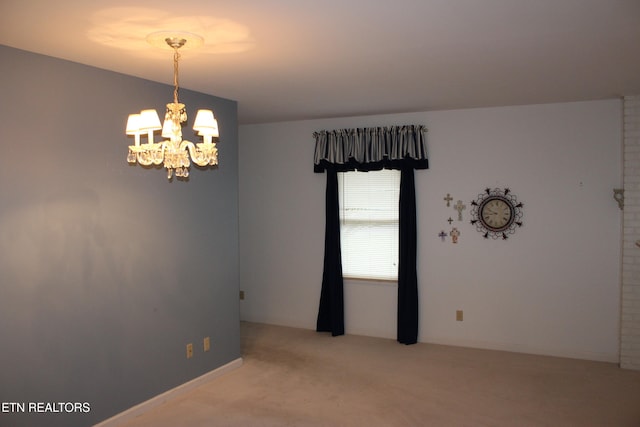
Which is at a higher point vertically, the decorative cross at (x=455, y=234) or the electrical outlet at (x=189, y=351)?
the decorative cross at (x=455, y=234)

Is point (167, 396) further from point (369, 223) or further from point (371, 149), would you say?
point (371, 149)

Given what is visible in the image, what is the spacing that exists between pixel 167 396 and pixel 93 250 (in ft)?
4.55

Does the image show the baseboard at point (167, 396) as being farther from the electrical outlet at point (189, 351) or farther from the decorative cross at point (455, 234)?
the decorative cross at point (455, 234)

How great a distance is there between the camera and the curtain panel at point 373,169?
5480 millimetres

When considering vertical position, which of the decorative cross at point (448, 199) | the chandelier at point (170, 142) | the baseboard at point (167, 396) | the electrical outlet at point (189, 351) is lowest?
the baseboard at point (167, 396)

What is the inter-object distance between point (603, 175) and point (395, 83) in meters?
2.37

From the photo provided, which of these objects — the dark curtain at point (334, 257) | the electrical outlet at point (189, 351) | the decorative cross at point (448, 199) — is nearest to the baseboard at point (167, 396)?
the electrical outlet at point (189, 351)

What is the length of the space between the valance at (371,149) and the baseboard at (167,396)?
2.41m

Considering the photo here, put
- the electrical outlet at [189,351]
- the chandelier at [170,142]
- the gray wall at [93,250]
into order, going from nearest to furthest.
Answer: the chandelier at [170,142]
the gray wall at [93,250]
the electrical outlet at [189,351]

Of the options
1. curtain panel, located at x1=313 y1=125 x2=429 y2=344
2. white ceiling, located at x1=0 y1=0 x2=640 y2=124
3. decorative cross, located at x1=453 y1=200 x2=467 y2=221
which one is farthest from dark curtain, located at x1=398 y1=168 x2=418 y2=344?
white ceiling, located at x1=0 y1=0 x2=640 y2=124

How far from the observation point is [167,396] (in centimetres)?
405

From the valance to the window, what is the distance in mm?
158

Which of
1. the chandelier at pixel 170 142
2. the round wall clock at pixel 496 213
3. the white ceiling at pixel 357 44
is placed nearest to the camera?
the white ceiling at pixel 357 44

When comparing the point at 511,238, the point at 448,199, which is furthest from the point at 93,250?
the point at 511,238
